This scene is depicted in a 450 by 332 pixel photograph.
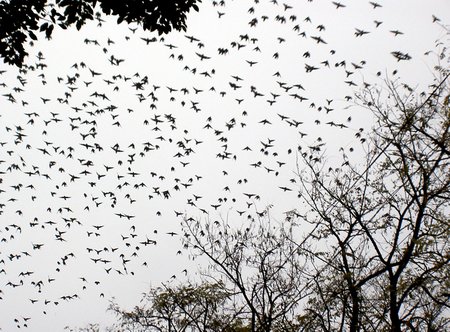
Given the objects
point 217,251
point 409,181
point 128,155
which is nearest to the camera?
point 409,181

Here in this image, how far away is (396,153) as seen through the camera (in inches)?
460

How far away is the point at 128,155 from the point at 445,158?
10.7 m

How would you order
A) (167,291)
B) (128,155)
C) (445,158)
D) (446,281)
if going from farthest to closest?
(167,291)
(128,155)
(445,158)
(446,281)

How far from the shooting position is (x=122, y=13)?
5418mm

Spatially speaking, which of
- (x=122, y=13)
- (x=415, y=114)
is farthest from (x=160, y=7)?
(x=415, y=114)

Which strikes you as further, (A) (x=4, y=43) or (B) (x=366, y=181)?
(B) (x=366, y=181)

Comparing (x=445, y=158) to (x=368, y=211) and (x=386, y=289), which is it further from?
(x=386, y=289)

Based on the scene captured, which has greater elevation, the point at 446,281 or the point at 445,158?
the point at 445,158

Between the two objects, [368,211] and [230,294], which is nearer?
[368,211]

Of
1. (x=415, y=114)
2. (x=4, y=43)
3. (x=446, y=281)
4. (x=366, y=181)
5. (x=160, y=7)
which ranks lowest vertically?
(x=446, y=281)

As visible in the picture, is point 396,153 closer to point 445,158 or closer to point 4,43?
point 445,158

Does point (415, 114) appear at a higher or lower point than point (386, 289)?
higher

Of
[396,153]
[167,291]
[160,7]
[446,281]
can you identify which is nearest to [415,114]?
[396,153]

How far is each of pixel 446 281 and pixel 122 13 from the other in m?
9.20
